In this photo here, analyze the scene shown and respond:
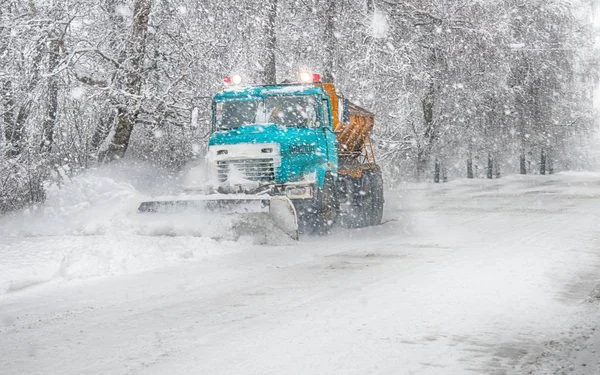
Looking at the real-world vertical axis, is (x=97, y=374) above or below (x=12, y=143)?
below

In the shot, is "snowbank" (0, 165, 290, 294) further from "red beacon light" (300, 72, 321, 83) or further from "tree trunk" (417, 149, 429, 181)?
"tree trunk" (417, 149, 429, 181)

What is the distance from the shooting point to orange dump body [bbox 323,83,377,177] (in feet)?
43.1

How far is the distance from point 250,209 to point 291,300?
431cm

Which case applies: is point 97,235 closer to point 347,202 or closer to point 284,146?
point 284,146

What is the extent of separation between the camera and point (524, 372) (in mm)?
4160

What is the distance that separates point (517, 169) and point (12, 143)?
143ft

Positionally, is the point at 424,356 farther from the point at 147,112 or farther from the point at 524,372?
the point at 147,112

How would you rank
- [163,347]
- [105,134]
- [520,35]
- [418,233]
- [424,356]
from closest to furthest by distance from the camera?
[424,356] → [163,347] → [418,233] → [105,134] → [520,35]

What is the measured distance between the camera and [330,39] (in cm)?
1912

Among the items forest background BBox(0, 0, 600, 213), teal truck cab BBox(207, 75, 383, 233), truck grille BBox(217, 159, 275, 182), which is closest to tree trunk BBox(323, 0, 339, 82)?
forest background BBox(0, 0, 600, 213)

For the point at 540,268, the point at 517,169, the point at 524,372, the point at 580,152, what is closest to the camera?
the point at 524,372

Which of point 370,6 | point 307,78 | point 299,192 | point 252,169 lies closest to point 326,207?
point 299,192

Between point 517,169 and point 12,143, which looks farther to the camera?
point 517,169

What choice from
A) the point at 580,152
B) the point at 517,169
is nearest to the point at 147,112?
the point at 517,169
